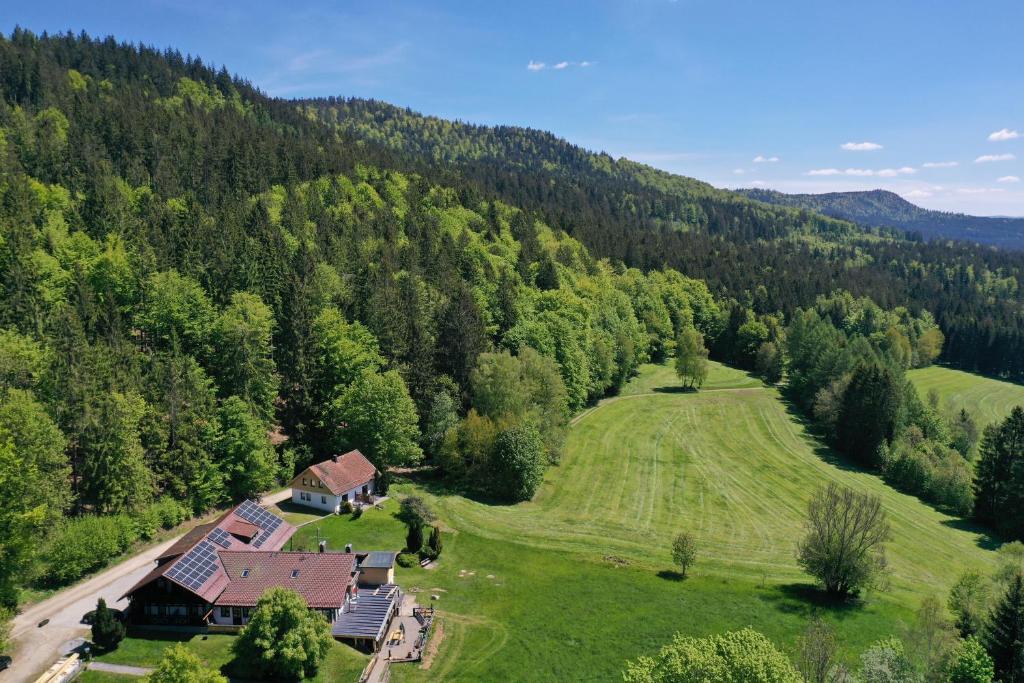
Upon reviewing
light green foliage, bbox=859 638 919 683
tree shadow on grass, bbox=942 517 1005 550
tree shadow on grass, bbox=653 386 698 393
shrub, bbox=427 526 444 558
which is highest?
light green foliage, bbox=859 638 919 683

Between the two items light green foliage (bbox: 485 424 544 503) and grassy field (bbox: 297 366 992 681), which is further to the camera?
light green foliage (bbox: 485 424 544 503)

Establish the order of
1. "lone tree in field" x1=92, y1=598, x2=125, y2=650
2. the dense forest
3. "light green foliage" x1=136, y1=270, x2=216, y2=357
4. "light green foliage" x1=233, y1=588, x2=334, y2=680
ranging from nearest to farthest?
"light green foliage" x1=233, y1=588, x2=334, y2=680 < "lone tree in field" x1=92, y1=598, x2=125, y2=650 < the dense forest < "light green foliage" x1=136, y1=270, x2=216, y2=357

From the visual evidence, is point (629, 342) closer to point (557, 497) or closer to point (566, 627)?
point (557, 497)

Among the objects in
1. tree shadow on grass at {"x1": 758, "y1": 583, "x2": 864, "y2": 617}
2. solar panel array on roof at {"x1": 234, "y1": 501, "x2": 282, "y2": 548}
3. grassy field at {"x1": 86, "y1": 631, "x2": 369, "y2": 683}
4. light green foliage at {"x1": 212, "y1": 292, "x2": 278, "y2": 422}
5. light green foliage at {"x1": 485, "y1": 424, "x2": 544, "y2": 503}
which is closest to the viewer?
grassy field at {"x1": 86, "y1": 631, "x2": 369, "y2": 683}

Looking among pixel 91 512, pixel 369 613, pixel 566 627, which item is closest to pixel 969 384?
pixel 566 627

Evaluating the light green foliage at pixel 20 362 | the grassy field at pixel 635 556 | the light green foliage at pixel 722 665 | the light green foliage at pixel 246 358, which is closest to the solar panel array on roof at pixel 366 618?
the grassy field at pixel 635 556

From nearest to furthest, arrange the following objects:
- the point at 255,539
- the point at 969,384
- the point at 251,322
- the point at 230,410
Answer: the point at 255,539 < the point at 230,410 < the point at 251,322 < the point at 969,384

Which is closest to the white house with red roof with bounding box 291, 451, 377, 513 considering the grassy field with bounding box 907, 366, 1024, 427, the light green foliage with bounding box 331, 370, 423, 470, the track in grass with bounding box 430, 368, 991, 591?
the light green foliage with bounding box 331, 370, 423, 470

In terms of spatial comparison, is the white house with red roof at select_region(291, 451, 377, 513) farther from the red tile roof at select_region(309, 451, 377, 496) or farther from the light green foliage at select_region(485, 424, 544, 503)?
the light green foliage at select_region(485, 424, 544, 503)
